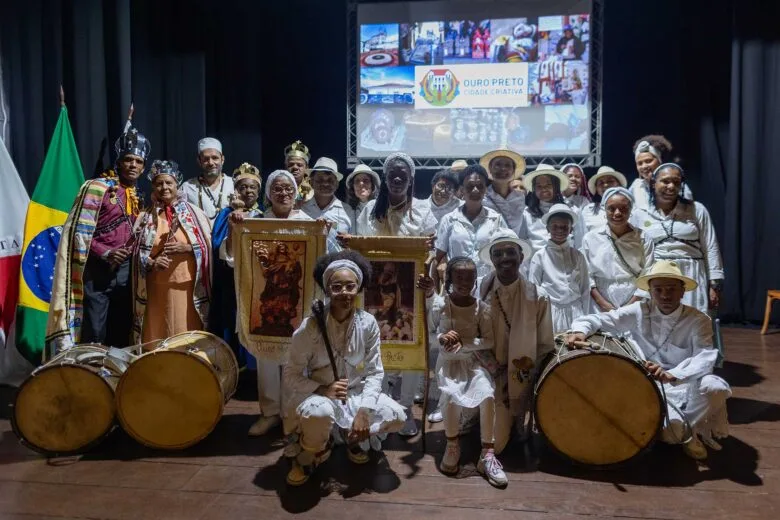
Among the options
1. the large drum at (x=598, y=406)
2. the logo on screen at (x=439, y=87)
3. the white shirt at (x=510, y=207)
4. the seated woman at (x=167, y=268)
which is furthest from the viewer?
the logo on screen at (x=439, y=87)

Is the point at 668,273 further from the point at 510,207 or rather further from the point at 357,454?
the point at 357,454

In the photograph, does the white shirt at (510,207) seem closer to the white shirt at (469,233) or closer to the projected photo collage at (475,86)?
the white shirt at (469,233)

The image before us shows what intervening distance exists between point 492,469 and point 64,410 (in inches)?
89.2

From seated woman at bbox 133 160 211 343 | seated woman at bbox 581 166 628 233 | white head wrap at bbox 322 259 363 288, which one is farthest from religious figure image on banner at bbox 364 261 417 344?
seated woman at bbox 581 166 628 233

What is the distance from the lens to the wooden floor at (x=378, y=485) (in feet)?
9.00

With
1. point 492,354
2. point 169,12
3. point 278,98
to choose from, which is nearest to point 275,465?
point 492,354

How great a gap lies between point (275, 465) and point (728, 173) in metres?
6.42

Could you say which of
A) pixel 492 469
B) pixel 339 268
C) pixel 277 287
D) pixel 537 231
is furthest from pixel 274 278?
pixel 537 231

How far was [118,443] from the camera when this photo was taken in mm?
3549

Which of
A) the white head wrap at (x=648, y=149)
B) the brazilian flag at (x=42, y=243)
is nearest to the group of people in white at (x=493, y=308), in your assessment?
the white head wrap at (x=648, y=149)

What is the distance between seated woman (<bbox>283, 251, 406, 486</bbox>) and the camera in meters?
2.96

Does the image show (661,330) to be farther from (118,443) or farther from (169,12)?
(169,12)

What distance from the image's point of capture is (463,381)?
10.8 ft

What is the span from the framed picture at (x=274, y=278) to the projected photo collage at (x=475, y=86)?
4.28 m
